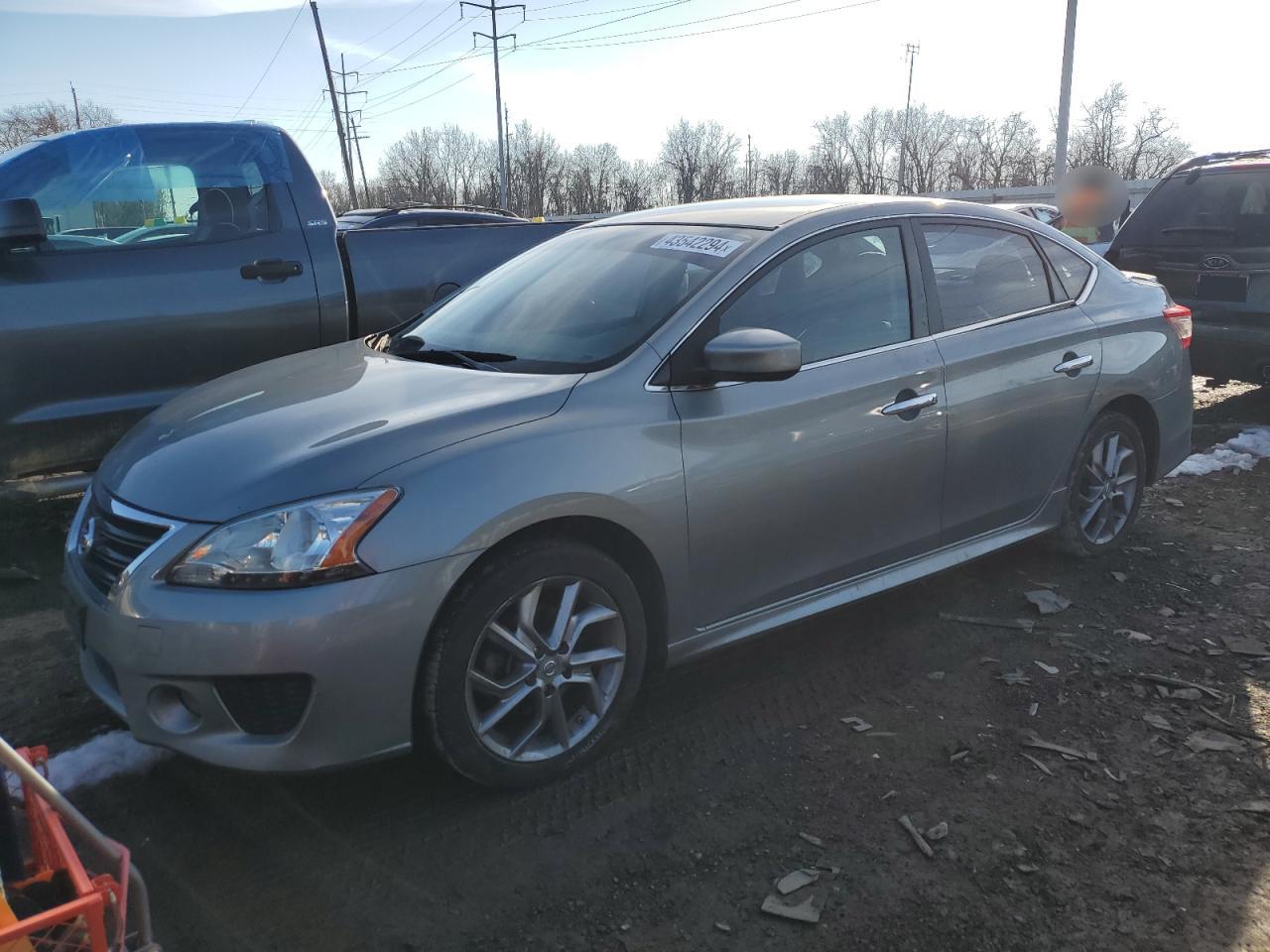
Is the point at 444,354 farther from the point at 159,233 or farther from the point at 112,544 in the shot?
the point at 159,233

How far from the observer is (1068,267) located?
178 inches

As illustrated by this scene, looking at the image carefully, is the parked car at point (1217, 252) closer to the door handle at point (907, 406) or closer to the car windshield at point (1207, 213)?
the car windshield at point (1207, 213)

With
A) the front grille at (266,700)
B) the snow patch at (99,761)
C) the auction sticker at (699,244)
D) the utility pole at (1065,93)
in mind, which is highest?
the utility pole at (1065,93)

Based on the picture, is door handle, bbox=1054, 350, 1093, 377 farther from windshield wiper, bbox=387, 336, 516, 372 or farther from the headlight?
the headlight

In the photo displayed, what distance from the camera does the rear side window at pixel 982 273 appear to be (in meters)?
3.96

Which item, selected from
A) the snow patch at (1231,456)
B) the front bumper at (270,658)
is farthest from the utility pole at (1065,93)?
the front bumper at (270,658)

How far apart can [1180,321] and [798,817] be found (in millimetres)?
3448

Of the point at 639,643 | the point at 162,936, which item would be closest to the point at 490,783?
the point at 639,643

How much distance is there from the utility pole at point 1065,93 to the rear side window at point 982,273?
24.2 metres

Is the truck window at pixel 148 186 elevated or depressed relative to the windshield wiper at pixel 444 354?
elevated

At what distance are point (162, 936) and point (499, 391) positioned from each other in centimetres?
166

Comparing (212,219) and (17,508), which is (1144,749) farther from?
(17,508)

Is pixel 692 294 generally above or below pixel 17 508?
above

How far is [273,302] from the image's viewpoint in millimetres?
5129
